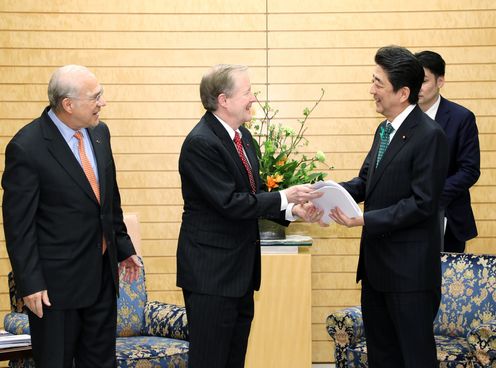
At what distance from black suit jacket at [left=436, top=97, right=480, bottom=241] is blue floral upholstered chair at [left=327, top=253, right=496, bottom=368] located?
388 millimetres

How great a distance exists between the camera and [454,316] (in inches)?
200

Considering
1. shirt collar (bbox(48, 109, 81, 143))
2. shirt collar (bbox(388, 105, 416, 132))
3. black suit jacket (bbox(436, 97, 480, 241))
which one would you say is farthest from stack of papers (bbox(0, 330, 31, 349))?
black suit jacket (bbox(436, 97, 480, 241))

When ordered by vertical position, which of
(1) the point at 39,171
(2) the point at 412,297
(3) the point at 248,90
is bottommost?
(2) the point at 412,297

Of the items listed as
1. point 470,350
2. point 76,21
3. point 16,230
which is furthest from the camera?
point 76,21

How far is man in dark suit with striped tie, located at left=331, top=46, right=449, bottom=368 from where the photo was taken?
3.68 metres

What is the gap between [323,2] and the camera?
252 inches

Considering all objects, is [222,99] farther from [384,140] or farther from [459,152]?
[459,152]

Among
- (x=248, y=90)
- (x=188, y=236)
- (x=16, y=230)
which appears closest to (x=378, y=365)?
(x=188, y=236)

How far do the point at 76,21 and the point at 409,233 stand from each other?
3606mm

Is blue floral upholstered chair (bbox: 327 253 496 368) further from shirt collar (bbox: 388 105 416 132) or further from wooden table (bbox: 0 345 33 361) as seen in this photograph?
wooden table (bbox: 0 345 33 361)

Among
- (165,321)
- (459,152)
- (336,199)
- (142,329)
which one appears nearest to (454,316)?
(459,152)

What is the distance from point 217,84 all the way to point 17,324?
1986 millimetres

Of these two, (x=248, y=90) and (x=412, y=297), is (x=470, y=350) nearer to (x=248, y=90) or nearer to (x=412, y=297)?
(x=412, y=297)

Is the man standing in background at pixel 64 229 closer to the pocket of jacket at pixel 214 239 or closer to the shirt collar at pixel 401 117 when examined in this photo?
the pocket of jacket at pixel 214 239
